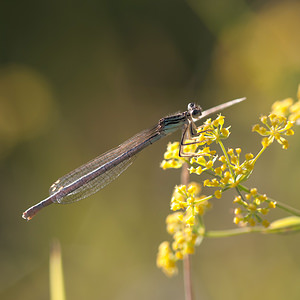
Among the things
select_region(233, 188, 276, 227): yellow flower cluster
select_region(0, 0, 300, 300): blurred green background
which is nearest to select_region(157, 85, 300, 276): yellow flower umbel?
select_region(233, 188, 276, 227): yellow flower cluster

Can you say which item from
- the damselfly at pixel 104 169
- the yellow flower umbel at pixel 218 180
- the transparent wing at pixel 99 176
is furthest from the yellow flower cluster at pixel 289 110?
the transparent wing at pixel 99 176

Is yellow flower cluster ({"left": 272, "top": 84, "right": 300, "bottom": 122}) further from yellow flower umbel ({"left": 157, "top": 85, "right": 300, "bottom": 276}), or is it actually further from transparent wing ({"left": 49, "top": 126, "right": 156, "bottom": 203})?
transparent wing ({"left": 49, "top": 126, "right": 156, "bottom": 203})

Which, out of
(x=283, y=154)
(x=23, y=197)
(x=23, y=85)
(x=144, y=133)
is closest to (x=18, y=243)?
(x=23, y=197)

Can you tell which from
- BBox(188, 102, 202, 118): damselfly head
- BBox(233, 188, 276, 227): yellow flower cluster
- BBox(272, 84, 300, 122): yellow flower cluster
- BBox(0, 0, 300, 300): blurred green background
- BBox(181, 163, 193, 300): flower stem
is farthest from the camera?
BBox(0, 0, 300, 300): blurred green background

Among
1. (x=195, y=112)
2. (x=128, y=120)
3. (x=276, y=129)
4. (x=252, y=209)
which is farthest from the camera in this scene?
(x=128, y=120)

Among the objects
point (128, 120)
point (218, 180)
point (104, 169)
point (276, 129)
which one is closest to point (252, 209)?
point (218, 180)

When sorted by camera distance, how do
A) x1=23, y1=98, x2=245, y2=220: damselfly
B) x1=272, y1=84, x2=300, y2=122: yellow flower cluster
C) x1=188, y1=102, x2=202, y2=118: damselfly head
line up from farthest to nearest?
x1=23, y1=98, x2=245, y2=220: damselfly
x1=188, y1=102, x2=202, y2=118: damselfly head
x1=272, y1=84, x2=300, y2=122: yellow flower cluster

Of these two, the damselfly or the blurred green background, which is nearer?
the damselfly

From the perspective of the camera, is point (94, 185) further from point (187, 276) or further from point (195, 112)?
point (187, 276)

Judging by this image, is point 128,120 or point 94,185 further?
point 128,120

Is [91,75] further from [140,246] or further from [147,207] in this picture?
[140,246]
